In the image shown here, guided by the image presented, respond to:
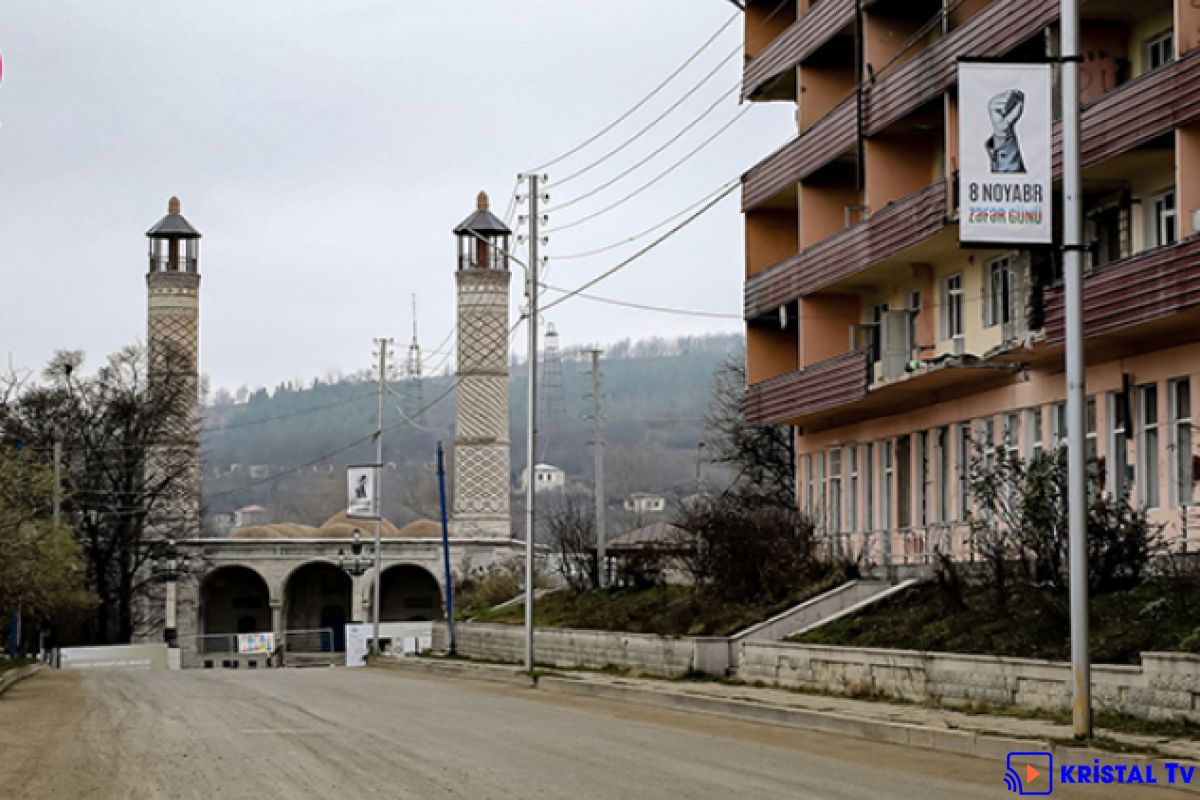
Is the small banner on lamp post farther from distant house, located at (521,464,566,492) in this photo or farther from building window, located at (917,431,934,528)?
distant house, located at (521,464,566,492)

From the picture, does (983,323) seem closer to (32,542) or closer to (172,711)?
(172,711)

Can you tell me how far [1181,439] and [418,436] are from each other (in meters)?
152

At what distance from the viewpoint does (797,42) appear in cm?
4172

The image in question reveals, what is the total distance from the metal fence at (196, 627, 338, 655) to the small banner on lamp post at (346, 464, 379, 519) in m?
24.8

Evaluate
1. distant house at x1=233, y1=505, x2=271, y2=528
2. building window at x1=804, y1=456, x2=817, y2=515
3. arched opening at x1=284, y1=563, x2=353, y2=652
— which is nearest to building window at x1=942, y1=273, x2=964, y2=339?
building window at x1=804, y1=456, x2=817, y2=515

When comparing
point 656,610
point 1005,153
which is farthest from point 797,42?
point 1005,153

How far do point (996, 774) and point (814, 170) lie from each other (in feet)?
85.2

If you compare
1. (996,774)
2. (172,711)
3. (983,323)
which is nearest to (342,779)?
(996,774)

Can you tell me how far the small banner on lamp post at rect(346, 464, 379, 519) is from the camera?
201 feet

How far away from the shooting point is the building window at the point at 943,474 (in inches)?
1396

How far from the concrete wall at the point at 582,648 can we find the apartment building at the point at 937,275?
587 centimetres

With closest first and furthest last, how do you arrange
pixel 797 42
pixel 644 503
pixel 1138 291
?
1. pixel 1138 291
2. pixel 797 42
3. pixel 644 503

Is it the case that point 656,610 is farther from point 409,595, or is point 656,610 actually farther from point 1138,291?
point 409,595

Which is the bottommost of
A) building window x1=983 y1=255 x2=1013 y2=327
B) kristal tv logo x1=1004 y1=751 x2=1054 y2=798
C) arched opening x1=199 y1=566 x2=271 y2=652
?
arched opening x1=199 y1=566 x2=271 y2=652
